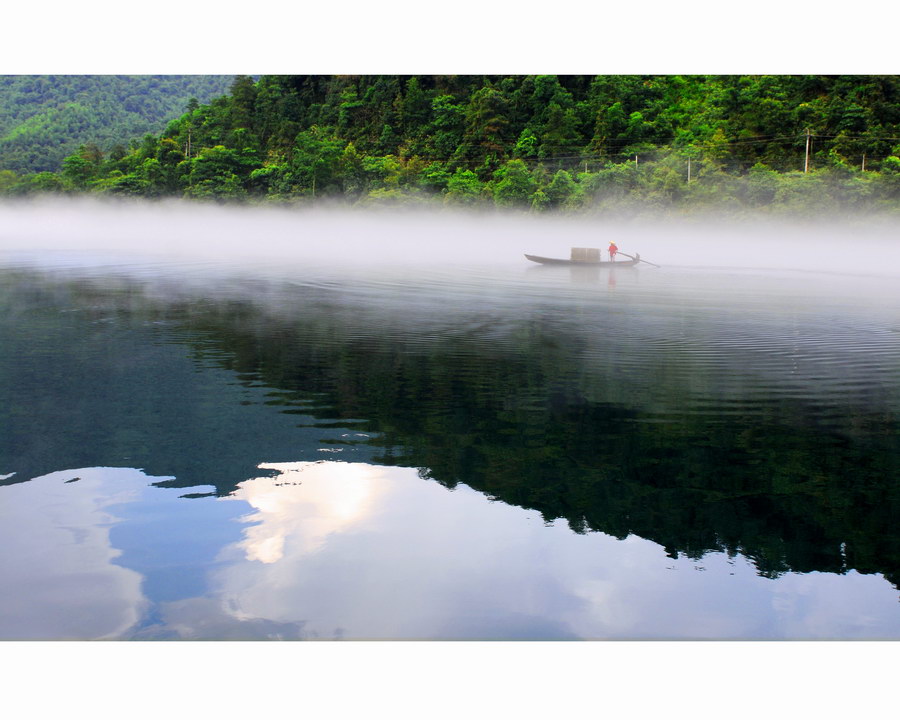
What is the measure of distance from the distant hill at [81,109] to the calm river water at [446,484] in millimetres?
6784

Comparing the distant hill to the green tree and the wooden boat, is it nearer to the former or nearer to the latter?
the wooden boat

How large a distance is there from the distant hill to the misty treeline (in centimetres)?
86

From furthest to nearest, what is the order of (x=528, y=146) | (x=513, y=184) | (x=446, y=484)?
(x=513, y=184) < (x=528, y=146) < (x=446, y=484)

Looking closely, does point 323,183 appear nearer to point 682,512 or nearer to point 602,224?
point 602,224

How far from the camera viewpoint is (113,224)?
3353 cm

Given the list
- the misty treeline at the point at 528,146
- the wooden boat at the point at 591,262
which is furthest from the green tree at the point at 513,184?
the wooden boat at the point at 591,262

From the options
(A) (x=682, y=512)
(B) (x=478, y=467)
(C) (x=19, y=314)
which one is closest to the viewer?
(A) (x=682, y=512)

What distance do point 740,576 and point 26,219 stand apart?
31.2 m

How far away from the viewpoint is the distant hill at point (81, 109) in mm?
15562

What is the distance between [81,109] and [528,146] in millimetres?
16531

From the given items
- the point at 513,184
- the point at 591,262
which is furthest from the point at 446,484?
the point at 513,184

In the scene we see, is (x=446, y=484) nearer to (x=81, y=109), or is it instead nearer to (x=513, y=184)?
(x=81, y=109)

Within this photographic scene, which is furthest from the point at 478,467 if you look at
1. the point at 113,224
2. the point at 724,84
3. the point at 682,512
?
the point at 113,224

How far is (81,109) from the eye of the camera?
19.5 metres
